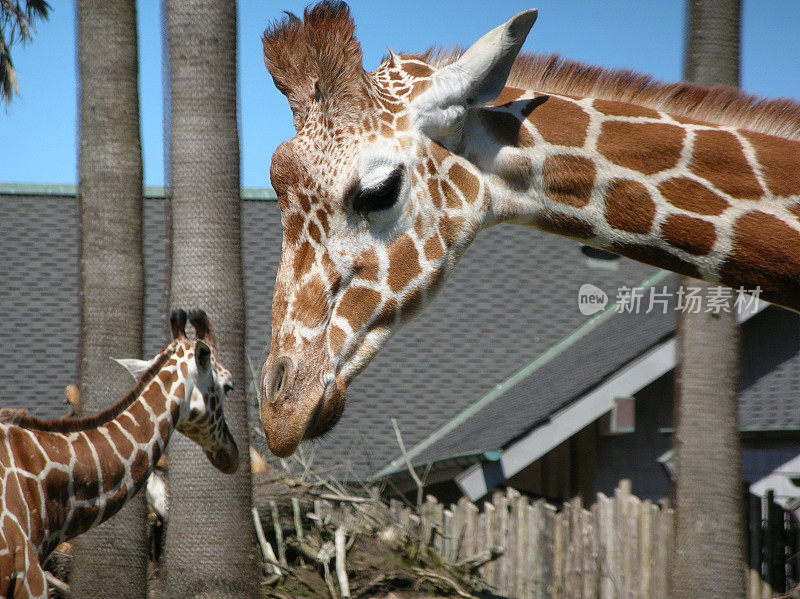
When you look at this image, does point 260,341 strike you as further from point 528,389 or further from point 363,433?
point 528,389

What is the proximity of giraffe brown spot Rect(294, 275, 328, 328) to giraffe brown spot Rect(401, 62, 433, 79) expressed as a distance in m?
0.69

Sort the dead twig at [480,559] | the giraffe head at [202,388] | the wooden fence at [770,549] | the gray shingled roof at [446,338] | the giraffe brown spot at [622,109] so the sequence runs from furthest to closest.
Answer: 1. the gray shingled roof at [446,338]
2. the wooden fence at [770,549]
3. the dead twig at [480,559]
4. the giraffe head at [202,388]
5. the giraffe brown spot at [622,109]

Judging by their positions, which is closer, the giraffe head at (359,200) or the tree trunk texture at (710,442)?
the giraffe head at (359,200)

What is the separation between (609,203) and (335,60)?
0.89 m

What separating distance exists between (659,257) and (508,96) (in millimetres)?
661

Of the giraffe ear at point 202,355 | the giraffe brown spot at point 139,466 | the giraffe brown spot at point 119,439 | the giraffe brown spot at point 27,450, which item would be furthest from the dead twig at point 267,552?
Result: the giraffe brown spot at point 27,450

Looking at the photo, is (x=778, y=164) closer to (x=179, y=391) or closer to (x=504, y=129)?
(x=504, y=129)

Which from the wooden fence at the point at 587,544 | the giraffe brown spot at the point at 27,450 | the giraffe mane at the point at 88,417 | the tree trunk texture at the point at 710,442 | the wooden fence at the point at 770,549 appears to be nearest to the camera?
the giraffe brown spot at the point at 27,450

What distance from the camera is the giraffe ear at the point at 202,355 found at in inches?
243

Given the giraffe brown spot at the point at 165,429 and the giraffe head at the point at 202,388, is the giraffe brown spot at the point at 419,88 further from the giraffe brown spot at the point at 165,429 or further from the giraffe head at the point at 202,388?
the giraffe brown spot at the point at 165,429

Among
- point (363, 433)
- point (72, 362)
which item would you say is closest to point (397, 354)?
point (363, 433)

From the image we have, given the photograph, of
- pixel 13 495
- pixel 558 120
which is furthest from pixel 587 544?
pixel 558 120

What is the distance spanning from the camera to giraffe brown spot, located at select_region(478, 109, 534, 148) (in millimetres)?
2584

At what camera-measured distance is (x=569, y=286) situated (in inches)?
601
